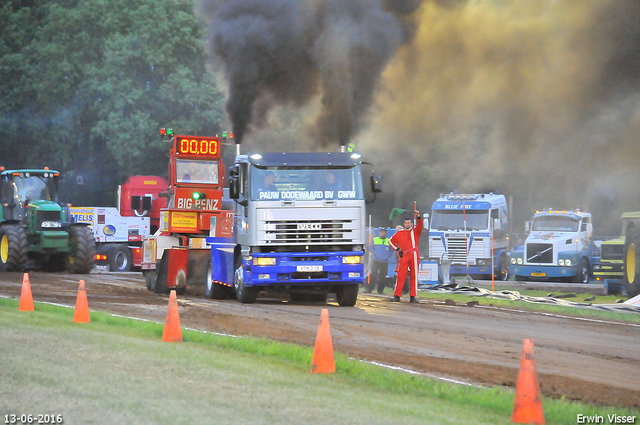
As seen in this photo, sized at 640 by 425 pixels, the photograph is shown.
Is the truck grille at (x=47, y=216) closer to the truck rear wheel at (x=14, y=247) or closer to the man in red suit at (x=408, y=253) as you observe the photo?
the truck rear wheel at (x=14, y=247)

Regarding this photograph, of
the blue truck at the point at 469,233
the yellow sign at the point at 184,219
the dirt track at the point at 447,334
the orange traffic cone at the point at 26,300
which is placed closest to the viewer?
the dirt track at the point at 447,334

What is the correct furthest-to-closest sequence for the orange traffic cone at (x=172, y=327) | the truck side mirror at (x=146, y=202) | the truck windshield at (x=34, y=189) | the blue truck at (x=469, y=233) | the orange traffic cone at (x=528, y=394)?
the blue truck at (x=469, y=233), the truck windshield at (x=34, y=189), the truck side mirror at (x=146, y=202), the orange traffic cone at (x=172, y=327), the orange traffic cone at (x=528, y=394)

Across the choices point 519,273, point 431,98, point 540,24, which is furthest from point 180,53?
point 540,24

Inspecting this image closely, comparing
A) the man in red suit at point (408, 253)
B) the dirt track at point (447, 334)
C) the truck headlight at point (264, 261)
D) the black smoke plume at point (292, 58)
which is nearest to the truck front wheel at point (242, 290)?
the dirt track at point (447, 334)

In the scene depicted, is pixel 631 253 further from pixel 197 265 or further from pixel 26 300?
pixel 26 300

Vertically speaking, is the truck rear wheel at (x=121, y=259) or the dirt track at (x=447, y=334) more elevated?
the truck rear wheel at (x=121, y=259)

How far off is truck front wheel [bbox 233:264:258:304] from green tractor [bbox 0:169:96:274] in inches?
450

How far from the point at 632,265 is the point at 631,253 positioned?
31cm

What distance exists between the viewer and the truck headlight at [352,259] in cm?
1809

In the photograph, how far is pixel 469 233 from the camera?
1332 inches

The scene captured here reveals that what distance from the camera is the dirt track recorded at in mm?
10398

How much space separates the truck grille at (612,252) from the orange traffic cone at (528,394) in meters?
18.0

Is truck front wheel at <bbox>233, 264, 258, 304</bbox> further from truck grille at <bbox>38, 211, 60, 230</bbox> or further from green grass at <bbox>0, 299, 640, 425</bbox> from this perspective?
truck grille at <bbox>38, 211, 60, 230</bbox>

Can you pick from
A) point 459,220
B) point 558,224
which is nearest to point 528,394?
point 558,224
